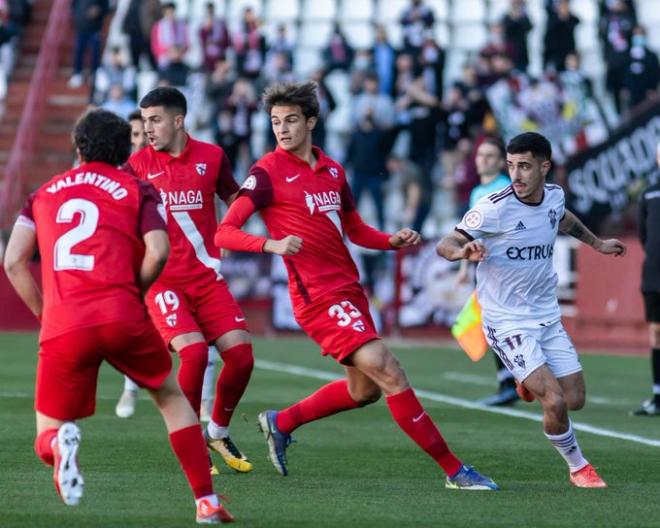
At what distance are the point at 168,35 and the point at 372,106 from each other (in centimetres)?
414

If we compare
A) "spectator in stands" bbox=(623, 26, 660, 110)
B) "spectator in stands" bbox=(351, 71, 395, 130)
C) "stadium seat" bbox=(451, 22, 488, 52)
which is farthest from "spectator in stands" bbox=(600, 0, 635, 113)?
"spectator in stands" bbox=(351, 71, 395, 130)

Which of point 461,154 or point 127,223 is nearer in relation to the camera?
point 127,223

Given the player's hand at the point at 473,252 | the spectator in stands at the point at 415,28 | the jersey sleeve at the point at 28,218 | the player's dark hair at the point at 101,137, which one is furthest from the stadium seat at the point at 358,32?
the jersey sleeve at the point at 28,218

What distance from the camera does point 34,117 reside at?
89.8ft

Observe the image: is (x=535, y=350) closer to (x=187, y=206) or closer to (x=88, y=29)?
(x=187, y=206)

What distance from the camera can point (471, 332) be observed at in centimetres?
1290

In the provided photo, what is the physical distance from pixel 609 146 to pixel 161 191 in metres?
14.6

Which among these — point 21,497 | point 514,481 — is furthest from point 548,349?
point 21,497

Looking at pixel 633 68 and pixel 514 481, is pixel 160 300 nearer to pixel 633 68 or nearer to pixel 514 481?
pixel 514 481

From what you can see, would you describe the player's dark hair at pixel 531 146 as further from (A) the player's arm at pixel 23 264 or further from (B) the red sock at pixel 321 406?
(A) the player's arm at pixel 23 264

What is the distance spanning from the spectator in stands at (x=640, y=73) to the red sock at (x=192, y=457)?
1871cm

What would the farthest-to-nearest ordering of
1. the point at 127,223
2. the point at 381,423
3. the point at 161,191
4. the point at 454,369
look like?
the point at 454,369
the point at 381,423
the point at 161,191
the point at 127,223

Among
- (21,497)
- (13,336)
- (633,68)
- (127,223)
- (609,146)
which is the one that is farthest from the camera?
(633,68)

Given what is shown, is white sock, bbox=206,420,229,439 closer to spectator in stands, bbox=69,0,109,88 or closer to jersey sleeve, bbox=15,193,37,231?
jersey sleeve, bbox=15,193,37,231
